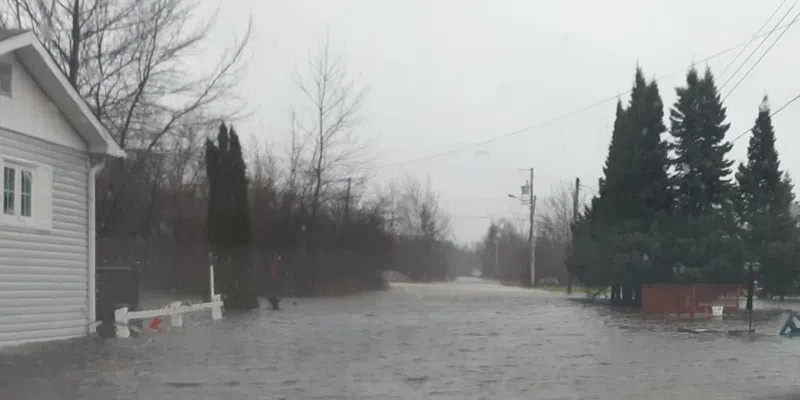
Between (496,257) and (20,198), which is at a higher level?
(20,198)

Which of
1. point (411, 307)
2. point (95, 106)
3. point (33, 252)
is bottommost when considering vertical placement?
point (411, 307)

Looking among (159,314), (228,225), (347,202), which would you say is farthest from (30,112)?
(347,202)

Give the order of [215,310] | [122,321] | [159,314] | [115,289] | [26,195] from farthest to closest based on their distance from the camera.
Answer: [215,310]
[115,289]
[159,314]
[122,321]
[26,195]

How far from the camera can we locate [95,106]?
94.8 ft

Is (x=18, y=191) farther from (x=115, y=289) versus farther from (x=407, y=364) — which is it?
(x=407, y=364)

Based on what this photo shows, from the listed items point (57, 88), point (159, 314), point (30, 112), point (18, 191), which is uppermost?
point (57, 88)

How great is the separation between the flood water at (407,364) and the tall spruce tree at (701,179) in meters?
12.1

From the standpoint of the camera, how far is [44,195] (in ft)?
54.2

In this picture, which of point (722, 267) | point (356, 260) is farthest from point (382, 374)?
point (356, 260)

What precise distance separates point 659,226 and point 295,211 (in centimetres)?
1715

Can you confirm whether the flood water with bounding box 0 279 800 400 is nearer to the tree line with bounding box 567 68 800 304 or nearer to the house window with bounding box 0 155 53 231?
the house window with bounding box 0 155 53 231

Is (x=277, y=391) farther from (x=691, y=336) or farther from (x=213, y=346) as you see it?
(x=691, y=336)

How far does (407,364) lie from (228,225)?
675 inches

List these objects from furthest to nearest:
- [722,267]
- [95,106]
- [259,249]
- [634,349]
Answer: [259,249]
[722,267]
[95,106]
[634,349]
